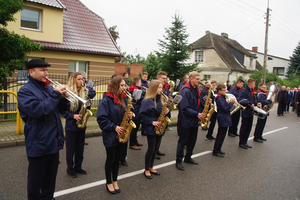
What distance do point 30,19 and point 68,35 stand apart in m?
2.48

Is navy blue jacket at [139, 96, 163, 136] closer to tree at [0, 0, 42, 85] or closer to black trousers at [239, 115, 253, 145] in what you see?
black trousers at [239, 115, 253, 145]

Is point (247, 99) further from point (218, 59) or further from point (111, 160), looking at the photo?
point (218, 59)

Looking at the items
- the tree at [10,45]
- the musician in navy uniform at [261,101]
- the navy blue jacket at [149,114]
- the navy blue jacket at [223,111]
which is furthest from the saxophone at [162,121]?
the tree at [10,45]

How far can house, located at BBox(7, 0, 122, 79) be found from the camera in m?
13.6

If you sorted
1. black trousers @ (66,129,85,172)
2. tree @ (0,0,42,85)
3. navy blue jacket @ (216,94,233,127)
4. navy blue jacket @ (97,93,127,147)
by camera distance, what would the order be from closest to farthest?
navy blue jacket @ (97,93,127,147) → black trousers @ (66,129,85,172) → navy blue jacket @ (216,94,233,127) → tree @ (0,0,42,85)

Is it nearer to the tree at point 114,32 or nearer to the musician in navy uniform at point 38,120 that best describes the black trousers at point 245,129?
the musician in navy uniform at point 38,120

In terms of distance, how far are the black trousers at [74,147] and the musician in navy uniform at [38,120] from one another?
1320mm

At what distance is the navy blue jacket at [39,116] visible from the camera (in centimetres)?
278

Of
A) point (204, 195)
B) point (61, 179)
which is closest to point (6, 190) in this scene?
point (61, 179)

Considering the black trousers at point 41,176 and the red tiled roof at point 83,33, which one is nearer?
the black trousers at point 41,176

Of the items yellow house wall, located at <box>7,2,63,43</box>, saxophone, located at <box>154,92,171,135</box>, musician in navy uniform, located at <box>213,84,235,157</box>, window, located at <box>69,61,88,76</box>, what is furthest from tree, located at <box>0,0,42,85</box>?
musician in navy uniform, located at <box>213,84,235,157</box>

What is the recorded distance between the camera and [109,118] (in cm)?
380

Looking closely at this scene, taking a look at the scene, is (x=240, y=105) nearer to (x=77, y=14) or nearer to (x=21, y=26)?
(x=21, y=26)

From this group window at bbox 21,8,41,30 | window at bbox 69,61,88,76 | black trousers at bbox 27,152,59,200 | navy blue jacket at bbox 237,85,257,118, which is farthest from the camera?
window at bbox 69,61,88,76
